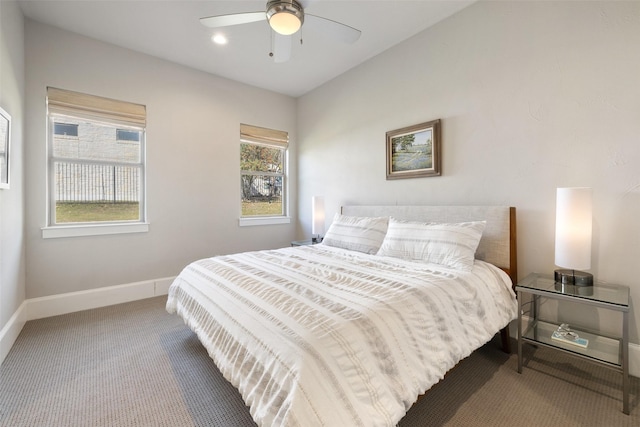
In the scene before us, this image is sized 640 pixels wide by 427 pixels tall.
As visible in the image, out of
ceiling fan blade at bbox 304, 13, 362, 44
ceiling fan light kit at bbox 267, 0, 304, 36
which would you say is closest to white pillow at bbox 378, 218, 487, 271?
ceiling fan blade at bbox 304, 13, 362, 44

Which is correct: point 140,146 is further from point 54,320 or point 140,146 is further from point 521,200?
point 521,200

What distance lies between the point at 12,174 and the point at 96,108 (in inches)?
44.3

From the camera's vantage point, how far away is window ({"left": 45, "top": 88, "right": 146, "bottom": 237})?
2914 millimetres

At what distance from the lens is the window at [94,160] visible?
9.56 ft

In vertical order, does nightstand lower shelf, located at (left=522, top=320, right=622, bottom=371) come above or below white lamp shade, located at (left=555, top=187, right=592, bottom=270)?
below

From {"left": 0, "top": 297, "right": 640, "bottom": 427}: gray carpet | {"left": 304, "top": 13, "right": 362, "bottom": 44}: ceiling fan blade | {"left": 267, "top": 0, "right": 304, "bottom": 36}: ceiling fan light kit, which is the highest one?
{"left": 304, "top": 13, "right": 362, "bottom": 44}: ceiling fan blade

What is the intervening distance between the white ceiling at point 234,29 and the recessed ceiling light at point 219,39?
54mm

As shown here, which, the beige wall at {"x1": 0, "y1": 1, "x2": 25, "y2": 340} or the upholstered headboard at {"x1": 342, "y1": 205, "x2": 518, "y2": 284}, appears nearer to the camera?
the beige wall at {"x1": 0, "y1": 1, "x2": 25, "y2": 340}

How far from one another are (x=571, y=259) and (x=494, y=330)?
705 millimetres

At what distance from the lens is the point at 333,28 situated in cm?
215

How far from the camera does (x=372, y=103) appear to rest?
3445 mm

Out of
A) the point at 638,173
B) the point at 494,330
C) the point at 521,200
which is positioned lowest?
the point at 494,330

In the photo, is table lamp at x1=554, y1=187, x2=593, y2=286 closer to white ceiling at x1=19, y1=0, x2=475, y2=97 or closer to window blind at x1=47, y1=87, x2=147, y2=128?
white ceiling at x1=19, y1=0, x2=475, y2=97

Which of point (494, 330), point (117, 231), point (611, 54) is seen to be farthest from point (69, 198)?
point (611, 54)
